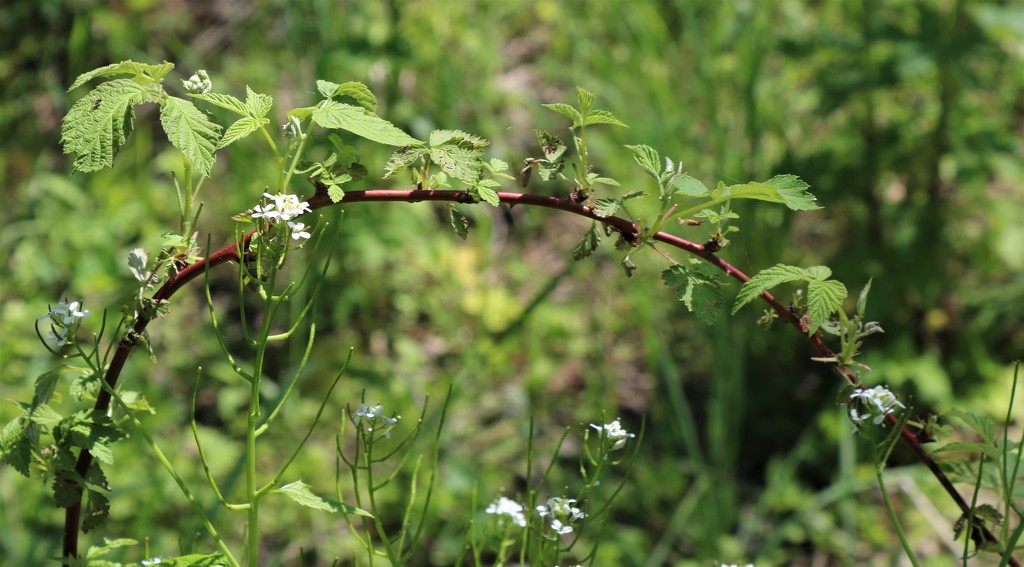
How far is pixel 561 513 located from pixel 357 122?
1.58 feet

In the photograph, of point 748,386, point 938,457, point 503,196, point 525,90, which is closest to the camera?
point 503,196

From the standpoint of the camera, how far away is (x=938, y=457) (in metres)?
1.24

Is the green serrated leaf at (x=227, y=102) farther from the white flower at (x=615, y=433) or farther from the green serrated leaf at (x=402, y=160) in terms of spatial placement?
the white flower at (x=615, y=433)

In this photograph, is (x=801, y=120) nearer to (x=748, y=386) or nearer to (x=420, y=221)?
(x=748, y=386)

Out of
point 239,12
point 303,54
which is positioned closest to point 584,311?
point 303,54

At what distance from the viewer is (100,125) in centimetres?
102

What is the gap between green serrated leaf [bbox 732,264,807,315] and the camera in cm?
105

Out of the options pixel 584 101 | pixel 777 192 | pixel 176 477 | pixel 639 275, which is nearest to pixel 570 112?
pixel 584 101

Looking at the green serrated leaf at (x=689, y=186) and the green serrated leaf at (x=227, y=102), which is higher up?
the green serrated leaf at (x=227, y=102)

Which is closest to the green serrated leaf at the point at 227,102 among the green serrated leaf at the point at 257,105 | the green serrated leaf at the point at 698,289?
the green serrated leaf at the point at 257,105

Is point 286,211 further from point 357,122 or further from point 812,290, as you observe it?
point 812,290

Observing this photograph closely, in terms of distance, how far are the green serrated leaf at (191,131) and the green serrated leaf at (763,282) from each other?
538 millimetres

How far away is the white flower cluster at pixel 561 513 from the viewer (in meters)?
1.14

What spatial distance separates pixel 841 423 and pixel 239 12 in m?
2.99
